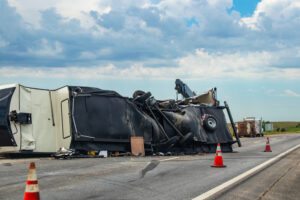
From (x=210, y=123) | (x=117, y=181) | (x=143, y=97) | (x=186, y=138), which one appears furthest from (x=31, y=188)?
(x=210, y=123)

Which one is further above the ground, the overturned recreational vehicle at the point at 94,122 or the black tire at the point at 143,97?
the black tire at the point at 143,97

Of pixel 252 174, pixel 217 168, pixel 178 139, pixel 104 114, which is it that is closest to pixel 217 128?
pixel 178 139

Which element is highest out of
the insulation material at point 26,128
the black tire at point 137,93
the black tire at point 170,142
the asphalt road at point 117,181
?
the black tire at point 137,93

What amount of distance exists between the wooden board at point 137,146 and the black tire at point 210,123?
3590 millimetres

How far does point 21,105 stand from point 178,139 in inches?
260

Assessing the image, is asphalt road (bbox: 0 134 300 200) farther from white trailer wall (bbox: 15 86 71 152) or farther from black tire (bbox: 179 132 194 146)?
black tire (bbox: 179 132 194 146)

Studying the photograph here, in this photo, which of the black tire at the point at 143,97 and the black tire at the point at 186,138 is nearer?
the black tire at the point at 143,97

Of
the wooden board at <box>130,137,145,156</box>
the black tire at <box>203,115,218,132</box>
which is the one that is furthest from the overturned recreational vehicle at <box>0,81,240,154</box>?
the wooden board at <box>130,137,145,156</box>

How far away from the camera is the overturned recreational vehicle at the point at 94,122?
1216 cm

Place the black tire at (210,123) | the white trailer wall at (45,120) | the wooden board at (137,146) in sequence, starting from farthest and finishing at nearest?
1. the black tire at (210,123)
2. the wooden board at (137,146)
3. the white trailer wall at (45,120)

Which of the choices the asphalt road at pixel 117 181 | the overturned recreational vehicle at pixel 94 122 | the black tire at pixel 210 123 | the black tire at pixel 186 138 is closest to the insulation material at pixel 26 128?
the overturned recreational vehicle at pixel 94 122

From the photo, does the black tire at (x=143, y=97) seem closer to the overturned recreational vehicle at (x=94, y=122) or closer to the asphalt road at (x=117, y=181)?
the overturned recreational vehicle at (x=94, y=122)

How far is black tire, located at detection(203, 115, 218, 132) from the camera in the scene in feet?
54.0

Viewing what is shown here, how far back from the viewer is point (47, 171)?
8477 mm
